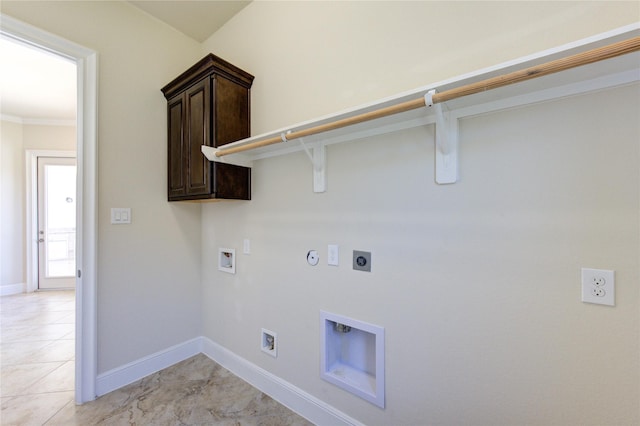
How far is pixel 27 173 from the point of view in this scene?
4.21m

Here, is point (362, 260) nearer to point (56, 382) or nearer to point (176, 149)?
point (176, 149)

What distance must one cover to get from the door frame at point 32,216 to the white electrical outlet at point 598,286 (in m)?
6.45

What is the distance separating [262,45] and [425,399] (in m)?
2.40

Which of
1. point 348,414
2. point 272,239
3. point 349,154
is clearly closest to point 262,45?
point 349,154

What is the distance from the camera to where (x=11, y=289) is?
4.11 meters

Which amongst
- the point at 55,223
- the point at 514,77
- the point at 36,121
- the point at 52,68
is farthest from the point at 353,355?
the point at 36,121

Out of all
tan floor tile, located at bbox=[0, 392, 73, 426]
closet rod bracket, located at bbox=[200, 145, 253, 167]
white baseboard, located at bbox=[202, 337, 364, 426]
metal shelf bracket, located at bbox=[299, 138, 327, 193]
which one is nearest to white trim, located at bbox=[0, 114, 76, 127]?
tan floor tile, located at bbox=[0, 392, 73, 426]

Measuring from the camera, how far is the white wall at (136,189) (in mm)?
1873

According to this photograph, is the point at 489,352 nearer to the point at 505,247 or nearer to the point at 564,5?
the point at 505,247

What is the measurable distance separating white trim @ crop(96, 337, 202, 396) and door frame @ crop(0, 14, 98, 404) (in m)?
0.07

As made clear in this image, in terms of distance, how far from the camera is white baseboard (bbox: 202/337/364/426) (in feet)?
5.06

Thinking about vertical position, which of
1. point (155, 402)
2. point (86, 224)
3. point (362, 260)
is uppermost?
point (86, 224)

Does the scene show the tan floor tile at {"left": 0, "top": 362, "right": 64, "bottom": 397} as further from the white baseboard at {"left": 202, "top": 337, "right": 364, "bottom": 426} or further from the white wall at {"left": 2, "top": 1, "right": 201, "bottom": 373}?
the white baseboard at {"left": 202, "top": 337, "right": 364, "bottom": 426}

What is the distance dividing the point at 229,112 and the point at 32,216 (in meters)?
4.69
